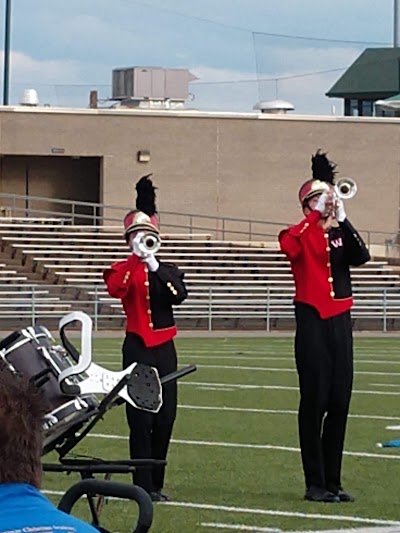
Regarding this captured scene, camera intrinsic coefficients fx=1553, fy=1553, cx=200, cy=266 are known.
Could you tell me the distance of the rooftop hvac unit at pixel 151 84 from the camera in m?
48.2

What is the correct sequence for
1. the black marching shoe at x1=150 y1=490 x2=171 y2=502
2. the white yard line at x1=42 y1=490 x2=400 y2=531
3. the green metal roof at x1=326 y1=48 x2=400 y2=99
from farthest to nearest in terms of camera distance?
the green metal roof at x1=326 y1=48 x2=400 y2=99
the black marching shoe at x1=150 y1=490 x2=171 y2=502
the white yard line at x1=42 y1=490 x2=400 y2=531

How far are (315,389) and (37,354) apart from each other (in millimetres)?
3507

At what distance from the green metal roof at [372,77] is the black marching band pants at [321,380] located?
49411 millimetres

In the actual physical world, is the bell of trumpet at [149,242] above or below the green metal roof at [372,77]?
below

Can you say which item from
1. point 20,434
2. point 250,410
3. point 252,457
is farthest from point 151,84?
point 20,434

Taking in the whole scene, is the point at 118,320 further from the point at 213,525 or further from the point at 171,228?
the point at 213,525

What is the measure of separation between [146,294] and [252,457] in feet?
8.38

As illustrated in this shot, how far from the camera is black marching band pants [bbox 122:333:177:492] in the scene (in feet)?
29.4

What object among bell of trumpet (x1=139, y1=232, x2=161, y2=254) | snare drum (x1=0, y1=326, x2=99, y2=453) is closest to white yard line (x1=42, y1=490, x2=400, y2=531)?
bell of trumpet (x1=139, y1=232, x2=161, y2=254)

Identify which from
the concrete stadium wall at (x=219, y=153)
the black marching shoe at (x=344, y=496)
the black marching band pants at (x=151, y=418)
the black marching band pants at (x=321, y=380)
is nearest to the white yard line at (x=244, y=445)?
the black marching shoe at (x=344, y=496)

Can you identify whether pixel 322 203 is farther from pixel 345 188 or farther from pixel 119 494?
pixel 119 494

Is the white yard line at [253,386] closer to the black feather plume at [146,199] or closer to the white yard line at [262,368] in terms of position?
the white yard line at [262,368]

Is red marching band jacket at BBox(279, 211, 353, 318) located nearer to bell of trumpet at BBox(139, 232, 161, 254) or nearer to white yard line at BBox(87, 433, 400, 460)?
bell of trumpet at BBox(139, 232, 161, 254)

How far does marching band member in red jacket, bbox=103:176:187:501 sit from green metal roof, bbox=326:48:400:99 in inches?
1942
